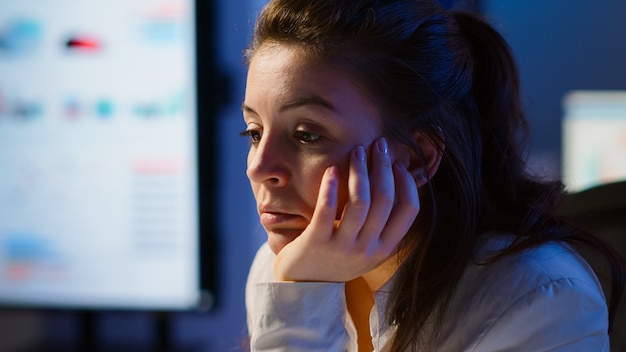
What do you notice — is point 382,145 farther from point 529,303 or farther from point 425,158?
point 529,303

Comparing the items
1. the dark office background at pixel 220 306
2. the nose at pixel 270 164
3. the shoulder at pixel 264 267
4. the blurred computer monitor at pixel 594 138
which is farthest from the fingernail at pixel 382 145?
the blurred computer monitor at pixel 594 138

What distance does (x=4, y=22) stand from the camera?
5.80ft

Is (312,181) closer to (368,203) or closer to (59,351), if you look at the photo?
(368,203)

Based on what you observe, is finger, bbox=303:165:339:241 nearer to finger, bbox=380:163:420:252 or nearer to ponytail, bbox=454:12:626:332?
finger, bbox=380:163:420:252

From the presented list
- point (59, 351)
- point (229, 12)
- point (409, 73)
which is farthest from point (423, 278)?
point (59, 351)

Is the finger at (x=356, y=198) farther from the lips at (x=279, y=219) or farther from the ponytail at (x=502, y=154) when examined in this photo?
the ponytail at (x=502, y=154)

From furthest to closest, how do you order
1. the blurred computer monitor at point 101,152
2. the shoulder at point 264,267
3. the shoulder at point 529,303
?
the blurred computer monitor at point 101,152, the shoulder at point 264,267, the shoulder at point 529,303

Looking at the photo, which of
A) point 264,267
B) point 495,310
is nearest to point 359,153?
point 495,310

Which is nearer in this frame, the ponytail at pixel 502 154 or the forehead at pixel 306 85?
the forehead at pixel 306 85

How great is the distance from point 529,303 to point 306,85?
347 millimetres

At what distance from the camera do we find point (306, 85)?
877mm

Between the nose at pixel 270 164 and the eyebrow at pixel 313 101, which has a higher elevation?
the eyebrow at pixel 313 101

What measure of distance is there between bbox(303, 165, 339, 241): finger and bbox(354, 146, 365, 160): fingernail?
0.03m

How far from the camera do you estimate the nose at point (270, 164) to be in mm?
881
